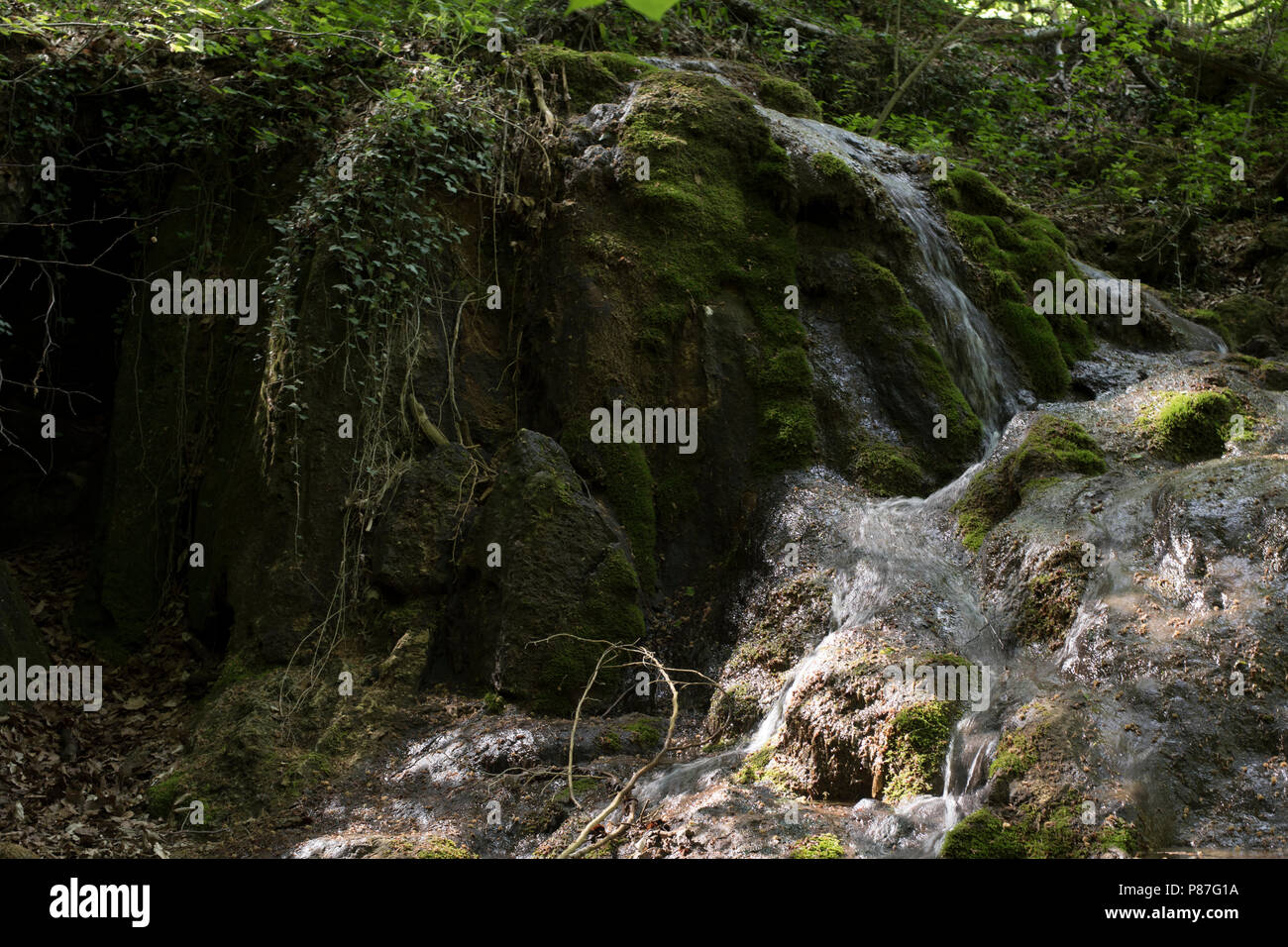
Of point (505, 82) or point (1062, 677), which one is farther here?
point (505, 82)

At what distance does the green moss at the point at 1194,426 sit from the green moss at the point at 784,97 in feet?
18.1

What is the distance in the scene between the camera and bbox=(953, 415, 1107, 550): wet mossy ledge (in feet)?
20.9

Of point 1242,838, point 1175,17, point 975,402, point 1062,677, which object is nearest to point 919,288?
point 975,402

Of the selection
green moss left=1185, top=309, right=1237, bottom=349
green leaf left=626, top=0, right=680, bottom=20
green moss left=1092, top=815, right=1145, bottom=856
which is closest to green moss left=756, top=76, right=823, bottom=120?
green moss left=1185, top=309, right=1237, bottom=349

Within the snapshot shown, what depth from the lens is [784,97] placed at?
10.6 meters

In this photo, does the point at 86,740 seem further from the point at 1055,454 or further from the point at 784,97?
the point at 784,97

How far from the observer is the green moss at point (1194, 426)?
21.9 feet

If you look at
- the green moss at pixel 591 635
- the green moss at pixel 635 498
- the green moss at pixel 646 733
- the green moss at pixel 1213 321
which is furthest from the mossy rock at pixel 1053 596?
the green moss at pixel 1213 321

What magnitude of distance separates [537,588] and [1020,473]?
333 cm

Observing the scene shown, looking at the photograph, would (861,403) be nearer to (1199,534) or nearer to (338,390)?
(1199,534)

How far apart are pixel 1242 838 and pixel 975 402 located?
517cm

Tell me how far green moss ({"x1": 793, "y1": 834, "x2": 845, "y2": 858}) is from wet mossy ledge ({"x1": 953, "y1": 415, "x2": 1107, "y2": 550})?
2779 mm

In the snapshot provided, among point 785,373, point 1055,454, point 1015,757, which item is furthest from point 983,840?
point 785,373

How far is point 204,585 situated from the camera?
25.6 ft
